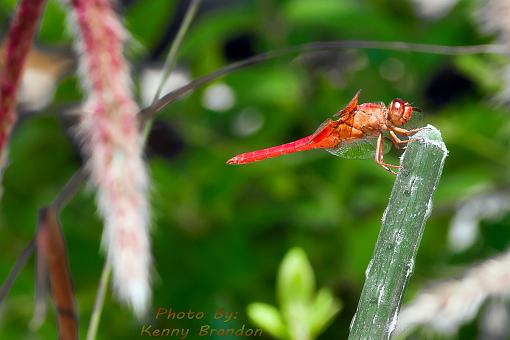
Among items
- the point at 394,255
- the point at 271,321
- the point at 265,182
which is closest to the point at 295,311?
the point at 271,321

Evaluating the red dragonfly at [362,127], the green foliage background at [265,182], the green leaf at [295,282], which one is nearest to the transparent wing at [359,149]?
the red dragonfly at [362,127]

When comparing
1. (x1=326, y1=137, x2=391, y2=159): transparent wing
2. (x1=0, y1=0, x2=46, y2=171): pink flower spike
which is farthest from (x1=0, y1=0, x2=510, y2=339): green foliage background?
(x1=0, y1=0, x2=46, y2=171): pink flower spike

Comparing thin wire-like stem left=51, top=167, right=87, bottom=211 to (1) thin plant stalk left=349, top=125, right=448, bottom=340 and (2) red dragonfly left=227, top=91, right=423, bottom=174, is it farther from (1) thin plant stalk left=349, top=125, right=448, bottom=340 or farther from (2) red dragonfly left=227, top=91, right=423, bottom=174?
(1) thin plant stalk left=349, top=125, right=448, bottom=340

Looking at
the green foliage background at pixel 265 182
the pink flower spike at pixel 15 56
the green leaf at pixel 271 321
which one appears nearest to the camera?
the pink flower spike at pixel 15 56

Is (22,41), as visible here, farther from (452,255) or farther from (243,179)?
(452,255)

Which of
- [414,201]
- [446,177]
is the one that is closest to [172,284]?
[446,177]

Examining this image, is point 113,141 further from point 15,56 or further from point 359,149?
point 359,149

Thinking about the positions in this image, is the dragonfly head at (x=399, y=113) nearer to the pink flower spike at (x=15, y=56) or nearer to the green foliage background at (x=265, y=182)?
the pink flower spike at (x=15, y=56)
